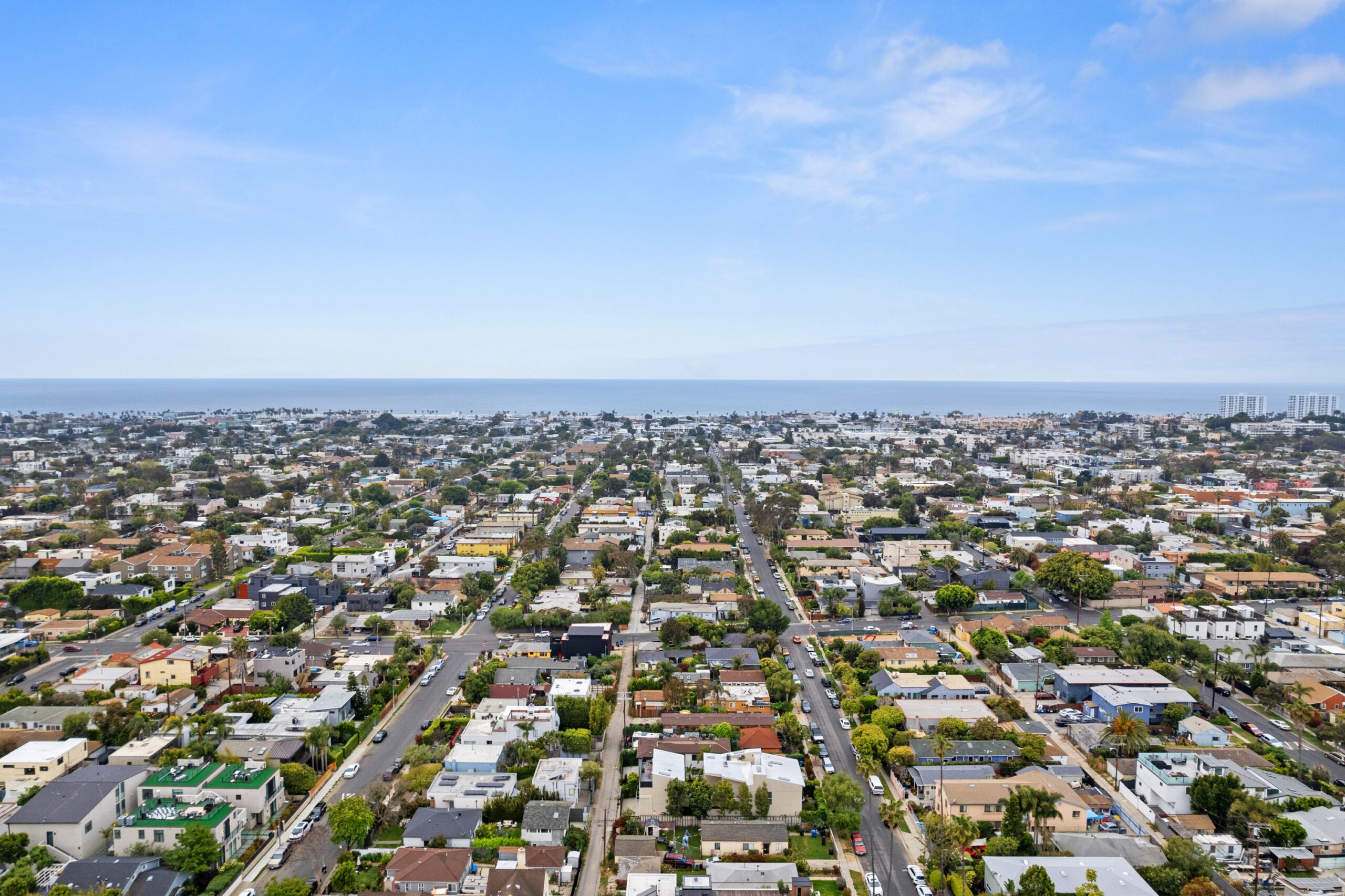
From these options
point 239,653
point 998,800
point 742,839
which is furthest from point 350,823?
point 998,800

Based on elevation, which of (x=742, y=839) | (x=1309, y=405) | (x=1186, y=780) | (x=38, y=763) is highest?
(x=1309, y=405)

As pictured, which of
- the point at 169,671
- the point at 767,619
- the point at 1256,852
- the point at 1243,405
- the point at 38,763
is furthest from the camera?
the point at 1243,405

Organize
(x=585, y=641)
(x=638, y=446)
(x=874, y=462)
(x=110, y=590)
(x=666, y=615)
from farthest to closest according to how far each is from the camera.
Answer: (x=638, y=446), (x=874, y=462), (x=110, y=590), (x=666, y=615), (x=585, y=641)

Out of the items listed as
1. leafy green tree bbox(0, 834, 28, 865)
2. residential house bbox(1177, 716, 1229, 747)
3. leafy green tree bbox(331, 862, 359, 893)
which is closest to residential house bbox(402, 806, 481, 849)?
leafy green tree bbox(331, 862, 359, 893)

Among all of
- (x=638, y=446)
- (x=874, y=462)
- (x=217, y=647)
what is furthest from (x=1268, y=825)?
(x=638, y=446)

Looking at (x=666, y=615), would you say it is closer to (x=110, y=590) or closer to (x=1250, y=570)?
(x=110, y=590)

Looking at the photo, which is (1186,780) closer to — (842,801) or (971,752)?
(971,752)

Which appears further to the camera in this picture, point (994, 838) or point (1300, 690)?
point (1300, 690)
